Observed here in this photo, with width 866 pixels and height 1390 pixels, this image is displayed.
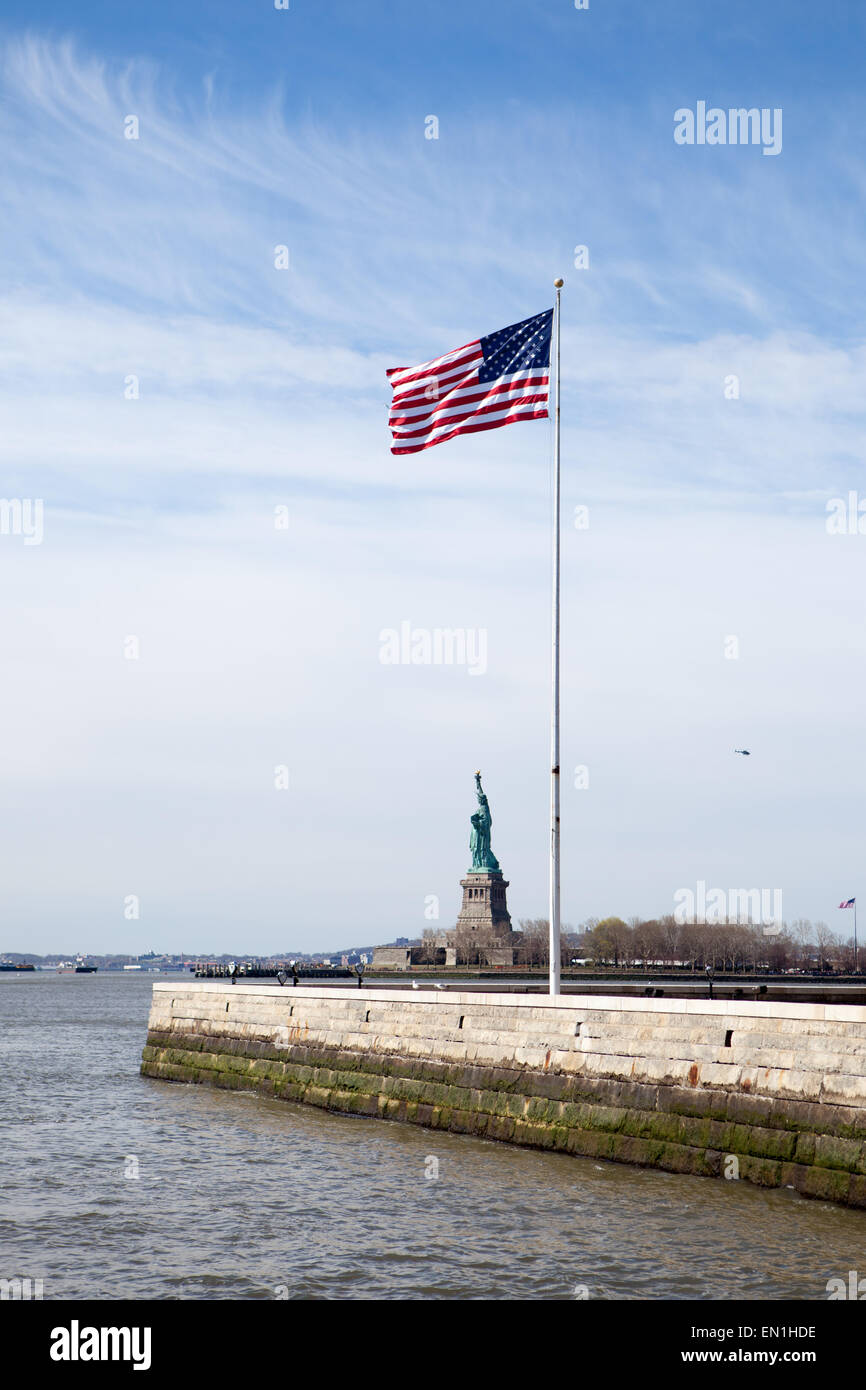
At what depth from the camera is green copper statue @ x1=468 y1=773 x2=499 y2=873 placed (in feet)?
496

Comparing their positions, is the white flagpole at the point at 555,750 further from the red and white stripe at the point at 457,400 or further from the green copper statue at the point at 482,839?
the green copper statue at the point at 482,839

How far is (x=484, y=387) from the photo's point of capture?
25.7 metres

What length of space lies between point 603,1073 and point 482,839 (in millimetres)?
129813

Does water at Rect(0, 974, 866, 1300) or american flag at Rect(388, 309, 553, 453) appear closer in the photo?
water at Rect(0, 974, 866, 1300)

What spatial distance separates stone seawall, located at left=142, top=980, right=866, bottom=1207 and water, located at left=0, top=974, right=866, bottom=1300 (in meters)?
0.47

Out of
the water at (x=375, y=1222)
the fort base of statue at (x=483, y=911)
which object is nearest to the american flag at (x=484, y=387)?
the water at (x=375, y=1222)

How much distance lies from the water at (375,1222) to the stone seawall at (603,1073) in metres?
0.47

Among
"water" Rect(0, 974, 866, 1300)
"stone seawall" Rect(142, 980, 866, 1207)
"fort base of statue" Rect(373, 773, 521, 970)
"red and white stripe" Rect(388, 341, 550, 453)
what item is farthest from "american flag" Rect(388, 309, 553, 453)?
"fort base of statue" Rect(373, 773, 521, 970)

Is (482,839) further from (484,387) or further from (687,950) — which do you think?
(484,387)

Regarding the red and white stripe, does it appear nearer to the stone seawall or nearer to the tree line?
the stone seawall

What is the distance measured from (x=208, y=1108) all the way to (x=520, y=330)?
1914cm

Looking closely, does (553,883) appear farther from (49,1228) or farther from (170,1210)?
(49,1228)

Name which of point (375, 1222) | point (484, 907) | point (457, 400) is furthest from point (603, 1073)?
point (484, 907)
